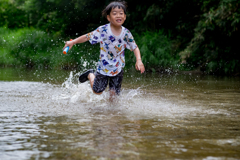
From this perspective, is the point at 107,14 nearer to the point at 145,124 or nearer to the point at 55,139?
the point at 145,124

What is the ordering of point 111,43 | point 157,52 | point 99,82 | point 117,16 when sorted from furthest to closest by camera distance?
point 157,52, point 99,82, point 111,43, point 117,16

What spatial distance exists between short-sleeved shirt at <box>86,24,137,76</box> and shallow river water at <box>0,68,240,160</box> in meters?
0.57

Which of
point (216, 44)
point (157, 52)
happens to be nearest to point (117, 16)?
point (216, 44)

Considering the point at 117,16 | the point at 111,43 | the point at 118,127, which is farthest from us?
the point at 111,43

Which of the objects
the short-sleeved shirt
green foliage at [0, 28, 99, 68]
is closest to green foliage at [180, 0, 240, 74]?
green foliage at [0, 28, 99, 68]

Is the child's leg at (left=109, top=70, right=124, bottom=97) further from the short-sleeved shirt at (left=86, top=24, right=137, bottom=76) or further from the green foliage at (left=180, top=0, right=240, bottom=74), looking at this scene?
the green foliage at (left=180, top=0, right=240, bottom=74)

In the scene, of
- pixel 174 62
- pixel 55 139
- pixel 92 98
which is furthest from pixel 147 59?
pixel 55 139

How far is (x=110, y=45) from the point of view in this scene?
19.0 feet

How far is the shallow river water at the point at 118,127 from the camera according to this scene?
296cm

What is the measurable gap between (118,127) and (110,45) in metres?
2.17

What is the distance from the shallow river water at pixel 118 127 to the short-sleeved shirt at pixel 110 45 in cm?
57

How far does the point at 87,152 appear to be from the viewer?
2.92 m

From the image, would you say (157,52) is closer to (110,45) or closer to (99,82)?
(99,82)

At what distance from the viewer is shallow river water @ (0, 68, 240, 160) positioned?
2957mm
